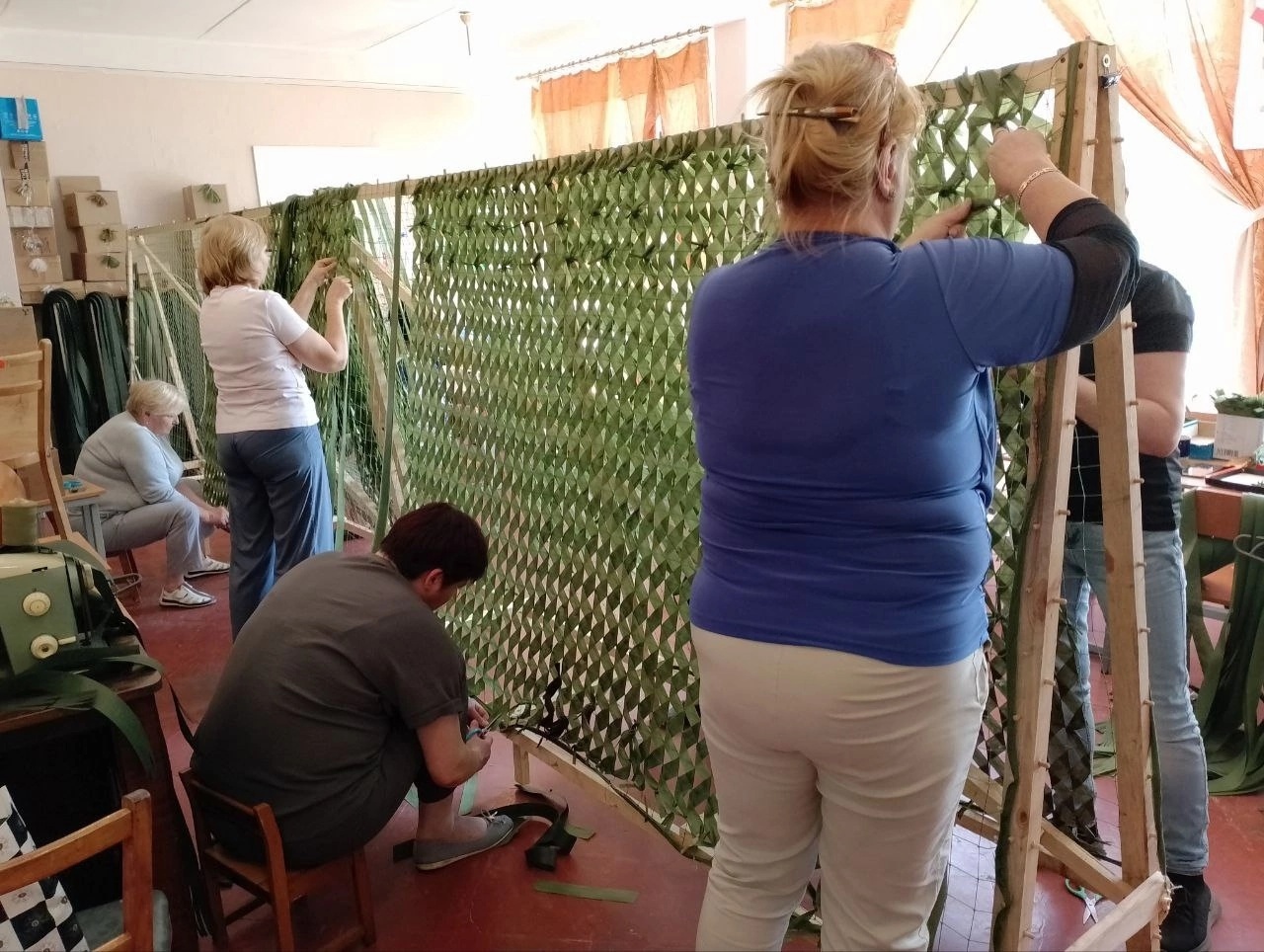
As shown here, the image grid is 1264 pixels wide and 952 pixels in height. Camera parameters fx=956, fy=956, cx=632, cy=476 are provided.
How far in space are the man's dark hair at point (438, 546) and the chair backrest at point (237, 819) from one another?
1.74 feet

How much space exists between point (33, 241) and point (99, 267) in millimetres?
384

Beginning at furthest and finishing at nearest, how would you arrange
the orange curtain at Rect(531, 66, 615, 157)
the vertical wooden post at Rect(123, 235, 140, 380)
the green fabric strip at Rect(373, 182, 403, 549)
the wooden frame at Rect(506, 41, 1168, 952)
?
1. the orange curtain at Rect(531, 66, 615, 157)
2. the vertical wooden post at Rect(123, 235, 140, 380)
3. the green fabric strip at Rect(373, 182, 403, 549)
4. the wooden frame at Rect(506, 41, 1168, 952)

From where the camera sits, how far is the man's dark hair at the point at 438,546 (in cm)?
199

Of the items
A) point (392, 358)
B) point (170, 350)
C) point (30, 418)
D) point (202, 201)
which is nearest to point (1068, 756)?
point (392, 358)

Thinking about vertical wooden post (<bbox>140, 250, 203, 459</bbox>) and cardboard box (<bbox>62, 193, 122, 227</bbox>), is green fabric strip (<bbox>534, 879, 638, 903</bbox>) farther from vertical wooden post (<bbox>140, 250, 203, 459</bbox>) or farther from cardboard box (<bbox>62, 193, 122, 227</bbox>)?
cardboard box (<bbox>62, 193, 122, 227</bbox>)

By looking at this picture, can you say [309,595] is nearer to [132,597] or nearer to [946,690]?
[946,690]

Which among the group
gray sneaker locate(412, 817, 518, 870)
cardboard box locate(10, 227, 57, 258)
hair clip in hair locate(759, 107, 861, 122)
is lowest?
gray sneaker locate(412, 817, 518, 870)

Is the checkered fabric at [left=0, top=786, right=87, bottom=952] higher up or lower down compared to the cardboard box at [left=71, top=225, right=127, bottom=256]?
lower down

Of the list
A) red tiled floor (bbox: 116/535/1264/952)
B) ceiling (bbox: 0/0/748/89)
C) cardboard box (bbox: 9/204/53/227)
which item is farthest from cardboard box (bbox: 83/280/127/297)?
red tiled floor (bbox: 116/535/1264/952)

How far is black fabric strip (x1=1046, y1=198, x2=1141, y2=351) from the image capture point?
1003 millimetres

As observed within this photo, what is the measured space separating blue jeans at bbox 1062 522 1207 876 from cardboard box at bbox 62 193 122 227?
6.33m

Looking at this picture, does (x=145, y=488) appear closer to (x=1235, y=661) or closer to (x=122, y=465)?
(x=122, y=465)

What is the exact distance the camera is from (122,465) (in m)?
4.17

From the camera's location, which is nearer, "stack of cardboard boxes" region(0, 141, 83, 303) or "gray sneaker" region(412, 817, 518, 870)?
"gray sneaker" region(412, 817, 518, 870)
